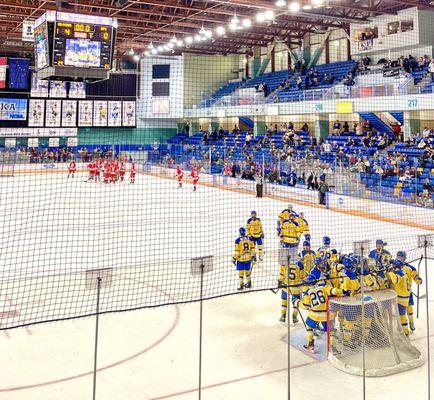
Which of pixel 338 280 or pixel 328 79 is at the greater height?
pixel 328 79

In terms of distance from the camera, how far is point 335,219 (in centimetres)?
1473

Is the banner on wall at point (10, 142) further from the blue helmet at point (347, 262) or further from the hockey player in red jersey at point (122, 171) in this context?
the blue helmet at point (347, 262)

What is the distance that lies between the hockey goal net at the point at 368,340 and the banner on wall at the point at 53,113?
27878 millimetres

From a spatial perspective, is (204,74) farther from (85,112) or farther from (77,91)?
(77,91)

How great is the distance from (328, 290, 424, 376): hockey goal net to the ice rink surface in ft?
0.45

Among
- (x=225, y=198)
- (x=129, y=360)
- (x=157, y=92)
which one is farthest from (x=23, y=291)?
(x=157, y=92)

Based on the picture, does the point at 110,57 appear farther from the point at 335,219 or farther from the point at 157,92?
the point at 157,92

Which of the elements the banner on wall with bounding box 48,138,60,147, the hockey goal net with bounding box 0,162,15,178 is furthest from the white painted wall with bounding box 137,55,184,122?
the hockey goal net with bounding box 0,162,15,178

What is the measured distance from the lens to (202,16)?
72.5ft

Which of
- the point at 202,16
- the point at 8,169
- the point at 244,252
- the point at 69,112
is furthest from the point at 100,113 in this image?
the point at 244,252

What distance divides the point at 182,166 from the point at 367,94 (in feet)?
31.9

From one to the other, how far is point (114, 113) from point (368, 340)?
28.8 meters

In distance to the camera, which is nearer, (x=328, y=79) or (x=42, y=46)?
(x=42, y=46)

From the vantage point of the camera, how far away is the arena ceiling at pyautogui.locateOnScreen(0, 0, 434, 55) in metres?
A: 19.3
